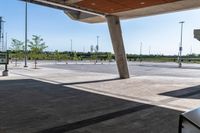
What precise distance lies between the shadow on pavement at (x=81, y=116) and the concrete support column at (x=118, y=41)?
9.77m

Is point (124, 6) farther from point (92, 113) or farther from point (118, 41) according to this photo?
point (92, 113)

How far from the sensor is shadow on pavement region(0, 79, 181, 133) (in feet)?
A: 20.8

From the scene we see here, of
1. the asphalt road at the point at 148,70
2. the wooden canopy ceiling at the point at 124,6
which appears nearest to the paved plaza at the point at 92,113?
the wooden canopy ceiling at the point at 124,6

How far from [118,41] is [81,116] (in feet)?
42.4

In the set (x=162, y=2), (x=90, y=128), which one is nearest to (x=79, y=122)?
(x=90, y=128)

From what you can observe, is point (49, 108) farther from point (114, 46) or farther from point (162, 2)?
point (114, 46)

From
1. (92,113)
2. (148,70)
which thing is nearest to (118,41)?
(92,113)

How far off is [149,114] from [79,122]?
2.40 m

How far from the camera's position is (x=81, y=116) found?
7617mm

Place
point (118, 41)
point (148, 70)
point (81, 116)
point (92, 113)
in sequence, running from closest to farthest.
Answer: point (81, 116)
point (92, 113)
point (118, 41)
point (148, 70)

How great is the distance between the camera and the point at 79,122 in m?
6.92

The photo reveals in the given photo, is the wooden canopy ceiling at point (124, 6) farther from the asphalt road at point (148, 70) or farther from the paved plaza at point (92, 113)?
the asphalt road at point (148, 70)

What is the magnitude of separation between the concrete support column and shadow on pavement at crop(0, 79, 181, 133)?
9766 millimetres

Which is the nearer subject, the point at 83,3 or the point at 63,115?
the point at 63,115
